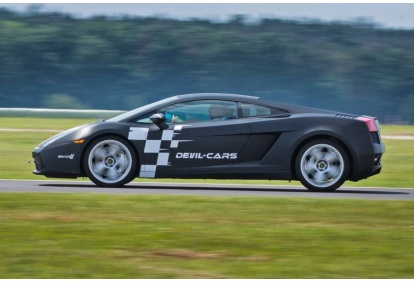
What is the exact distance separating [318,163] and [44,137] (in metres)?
15.2

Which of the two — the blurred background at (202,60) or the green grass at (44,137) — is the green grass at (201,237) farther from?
the blurred background at (202,60)

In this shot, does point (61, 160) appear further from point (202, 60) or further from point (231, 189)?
point (202, 60)

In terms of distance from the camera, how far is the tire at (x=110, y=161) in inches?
440

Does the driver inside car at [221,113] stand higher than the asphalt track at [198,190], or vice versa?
the driver inside car at [221,113]

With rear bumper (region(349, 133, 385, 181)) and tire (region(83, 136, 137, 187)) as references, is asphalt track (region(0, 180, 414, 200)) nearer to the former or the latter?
tire (region(83, 136, 137, 187))

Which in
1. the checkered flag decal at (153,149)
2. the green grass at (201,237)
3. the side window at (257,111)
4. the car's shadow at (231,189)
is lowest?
the car's shadow at (231,189)

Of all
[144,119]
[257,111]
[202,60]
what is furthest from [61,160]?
[202,60]

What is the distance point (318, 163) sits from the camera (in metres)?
11.1

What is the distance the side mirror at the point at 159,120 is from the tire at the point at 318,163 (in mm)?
1656

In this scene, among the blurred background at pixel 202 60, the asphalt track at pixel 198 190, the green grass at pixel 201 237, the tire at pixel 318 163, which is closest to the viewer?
the green grass at pixel 201 237

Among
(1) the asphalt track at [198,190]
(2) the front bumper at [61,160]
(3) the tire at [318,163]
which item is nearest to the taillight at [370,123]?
(3) the tire at [318,163]

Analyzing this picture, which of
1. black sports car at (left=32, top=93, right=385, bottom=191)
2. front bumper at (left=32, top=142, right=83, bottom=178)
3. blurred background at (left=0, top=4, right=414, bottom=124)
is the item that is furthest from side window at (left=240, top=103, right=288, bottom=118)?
blurred background at (left=0, top=4, right=414, bottom=124)

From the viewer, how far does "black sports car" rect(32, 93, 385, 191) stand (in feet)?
36.2

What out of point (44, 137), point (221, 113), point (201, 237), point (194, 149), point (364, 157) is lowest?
point (44, 137)
